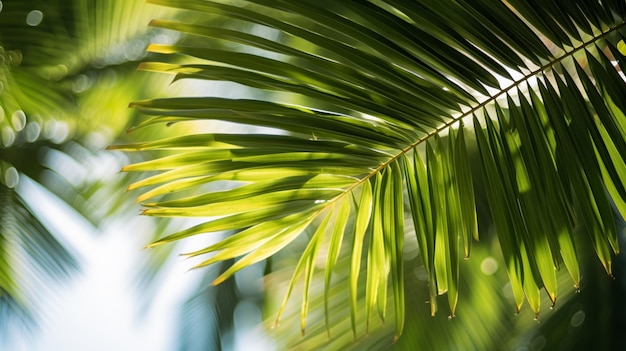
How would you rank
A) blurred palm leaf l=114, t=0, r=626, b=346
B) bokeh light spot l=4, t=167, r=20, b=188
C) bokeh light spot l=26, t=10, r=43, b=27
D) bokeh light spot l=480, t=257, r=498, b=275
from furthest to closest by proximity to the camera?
bokeh light spot l=4, t=167, r=20, b=188, bokeh light spot l=480, t=257, r=498, b=275, bokeh light spot l=26, t=10, r=43, b=27, blurred palm leaf l=114, t=0, r=626, b=346

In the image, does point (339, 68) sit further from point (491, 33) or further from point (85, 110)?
point (85, 110)

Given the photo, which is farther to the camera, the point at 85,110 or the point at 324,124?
the point at 85,110

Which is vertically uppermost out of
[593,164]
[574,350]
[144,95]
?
[144,95]

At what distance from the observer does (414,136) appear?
0.70 m

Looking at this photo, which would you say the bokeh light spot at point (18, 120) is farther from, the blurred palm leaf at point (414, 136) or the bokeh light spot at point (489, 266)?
the bokeh light spot at point (489, 266)

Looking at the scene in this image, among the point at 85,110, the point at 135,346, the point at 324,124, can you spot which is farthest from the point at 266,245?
the point at 135,346

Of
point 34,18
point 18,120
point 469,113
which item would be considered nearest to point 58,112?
point 18,120

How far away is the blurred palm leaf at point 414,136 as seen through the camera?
2.04 feet

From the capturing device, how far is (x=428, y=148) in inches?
27.4

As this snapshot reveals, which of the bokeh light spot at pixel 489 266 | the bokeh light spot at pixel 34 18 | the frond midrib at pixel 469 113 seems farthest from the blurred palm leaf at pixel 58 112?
the frond midrib at pixel 469 113

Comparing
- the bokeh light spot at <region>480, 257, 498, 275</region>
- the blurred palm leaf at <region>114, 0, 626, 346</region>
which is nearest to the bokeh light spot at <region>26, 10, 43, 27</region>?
the blurred palm leaf at <region>114, 0, 626, 346</region>

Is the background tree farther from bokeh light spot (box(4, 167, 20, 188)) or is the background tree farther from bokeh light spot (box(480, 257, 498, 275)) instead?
bokeh light spot (box(4, 167, 20, 188))

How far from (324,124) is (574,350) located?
130cm

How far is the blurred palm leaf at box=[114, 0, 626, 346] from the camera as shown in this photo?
0.62m
